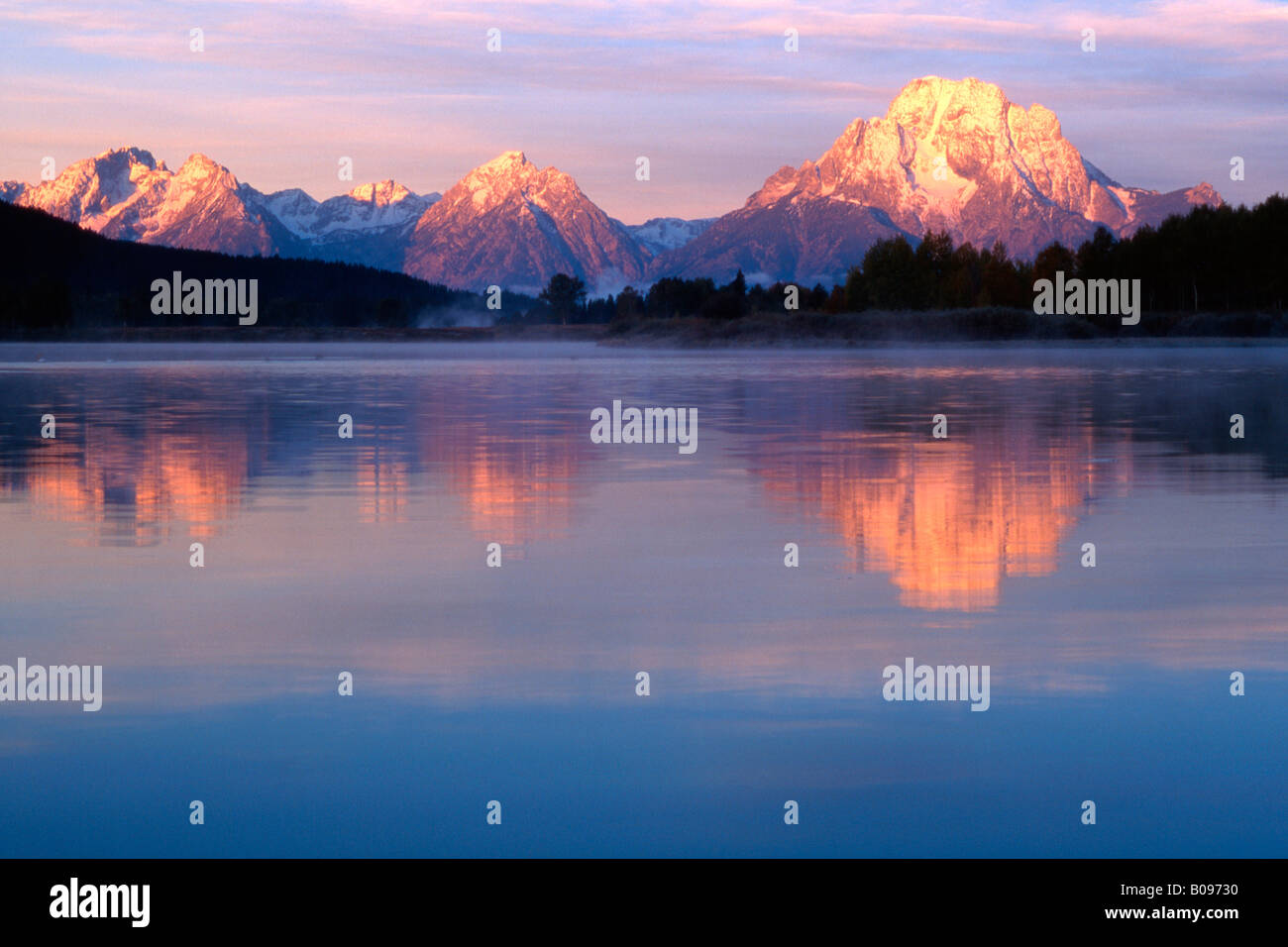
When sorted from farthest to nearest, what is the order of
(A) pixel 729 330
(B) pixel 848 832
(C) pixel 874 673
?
(A) pixel 729 330 → (C) pixel 874 673 → (B) pixel 848 832

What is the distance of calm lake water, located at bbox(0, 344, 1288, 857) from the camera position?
9.66 m

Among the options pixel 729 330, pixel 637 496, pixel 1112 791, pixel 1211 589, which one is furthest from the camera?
pixel 729 330

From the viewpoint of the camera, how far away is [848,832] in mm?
9375

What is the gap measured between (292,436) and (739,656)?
83.9 feet

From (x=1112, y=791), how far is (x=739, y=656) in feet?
13.7

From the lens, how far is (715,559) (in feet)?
62.1

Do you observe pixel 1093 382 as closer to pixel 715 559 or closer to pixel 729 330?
pixel 715 559

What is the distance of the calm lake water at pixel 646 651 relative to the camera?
9.66 m

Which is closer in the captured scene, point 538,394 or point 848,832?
point 848,832

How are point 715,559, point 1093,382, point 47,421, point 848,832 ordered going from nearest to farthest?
point 848,832 < point 715,559 < point 47,421 < point 1093,382

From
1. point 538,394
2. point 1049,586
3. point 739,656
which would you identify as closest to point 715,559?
point 1049,586

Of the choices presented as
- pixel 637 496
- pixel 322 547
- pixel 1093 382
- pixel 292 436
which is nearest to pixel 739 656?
pixel 322 547

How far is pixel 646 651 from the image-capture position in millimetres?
13875

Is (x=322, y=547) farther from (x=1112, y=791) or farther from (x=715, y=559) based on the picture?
(x=1112, y=791)
